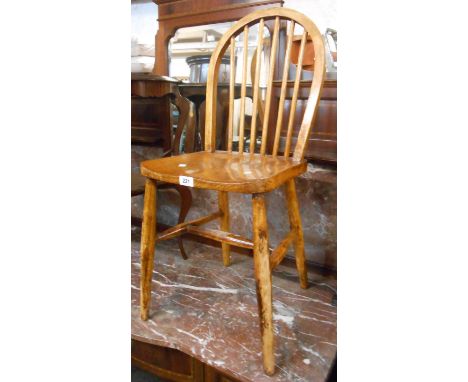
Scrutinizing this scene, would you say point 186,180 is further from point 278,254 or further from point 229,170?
point 278,254

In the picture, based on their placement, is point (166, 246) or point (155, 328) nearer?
point (155, 328)

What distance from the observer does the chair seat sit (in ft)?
2.87

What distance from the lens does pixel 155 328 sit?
115 centimetres

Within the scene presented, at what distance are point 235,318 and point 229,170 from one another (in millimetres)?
537

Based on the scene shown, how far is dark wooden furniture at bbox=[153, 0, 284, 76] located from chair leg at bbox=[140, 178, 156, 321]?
1165mm

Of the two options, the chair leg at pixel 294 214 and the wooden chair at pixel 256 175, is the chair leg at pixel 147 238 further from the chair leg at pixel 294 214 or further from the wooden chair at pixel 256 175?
the chair leg at pixel 294 214

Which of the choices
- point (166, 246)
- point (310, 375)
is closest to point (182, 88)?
point (166, 246)

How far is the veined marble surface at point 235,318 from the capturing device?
1.00 m

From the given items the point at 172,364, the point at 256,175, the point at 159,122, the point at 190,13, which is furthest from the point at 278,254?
the point at 190,13

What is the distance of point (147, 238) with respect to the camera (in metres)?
1.10
